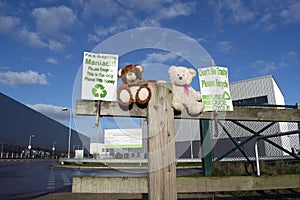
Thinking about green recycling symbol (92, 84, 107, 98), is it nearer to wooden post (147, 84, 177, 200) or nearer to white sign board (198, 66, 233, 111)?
wooden post (147, 84, 177, 200)

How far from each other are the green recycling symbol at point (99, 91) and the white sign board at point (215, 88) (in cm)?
84

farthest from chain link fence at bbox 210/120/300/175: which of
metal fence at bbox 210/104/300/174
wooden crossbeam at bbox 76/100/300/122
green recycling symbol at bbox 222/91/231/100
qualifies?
green recycling symbol at bbox 222/91/231/100

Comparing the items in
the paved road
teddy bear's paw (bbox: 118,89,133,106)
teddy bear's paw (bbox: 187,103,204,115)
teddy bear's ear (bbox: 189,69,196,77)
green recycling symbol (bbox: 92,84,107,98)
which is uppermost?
teddy bear's ear (bbox: 189,69,196,77)

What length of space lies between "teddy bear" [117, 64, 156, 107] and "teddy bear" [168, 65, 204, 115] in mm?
243

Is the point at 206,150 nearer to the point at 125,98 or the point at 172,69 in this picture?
the point at 172,69

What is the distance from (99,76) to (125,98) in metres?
0.27

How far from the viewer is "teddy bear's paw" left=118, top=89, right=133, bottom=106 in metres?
1.80

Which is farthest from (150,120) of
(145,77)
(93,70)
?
(93,70)

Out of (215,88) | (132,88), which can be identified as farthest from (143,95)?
(215,88)

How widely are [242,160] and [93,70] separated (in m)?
4.38

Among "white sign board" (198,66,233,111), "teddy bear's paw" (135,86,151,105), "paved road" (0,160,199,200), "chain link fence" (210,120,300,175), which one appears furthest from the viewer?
"paved road" (0,160,199,200)

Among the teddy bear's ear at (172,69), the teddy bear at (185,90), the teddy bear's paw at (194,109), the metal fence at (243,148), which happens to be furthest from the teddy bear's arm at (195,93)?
the metal fence at (243,148)

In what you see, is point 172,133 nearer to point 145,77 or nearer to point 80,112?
point 145,77

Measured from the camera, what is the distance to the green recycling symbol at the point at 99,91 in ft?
6.05
